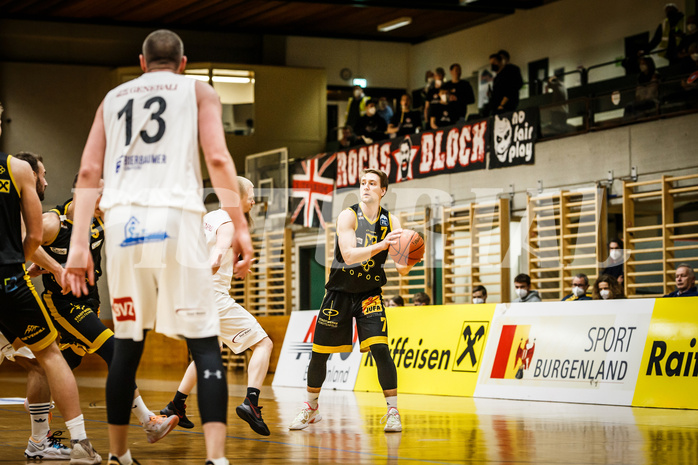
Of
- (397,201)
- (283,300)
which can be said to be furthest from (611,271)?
(283,300)

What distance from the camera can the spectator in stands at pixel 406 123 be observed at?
1791 cm

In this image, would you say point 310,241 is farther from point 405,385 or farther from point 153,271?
point 153,271

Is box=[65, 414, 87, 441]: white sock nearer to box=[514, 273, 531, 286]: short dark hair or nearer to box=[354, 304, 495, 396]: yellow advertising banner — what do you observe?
box=[354, 304, 495, 396]: yellow advertising banner

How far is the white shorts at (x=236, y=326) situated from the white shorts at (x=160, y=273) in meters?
2.76

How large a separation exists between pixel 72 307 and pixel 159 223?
2.25m

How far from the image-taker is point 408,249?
6750 millimetres

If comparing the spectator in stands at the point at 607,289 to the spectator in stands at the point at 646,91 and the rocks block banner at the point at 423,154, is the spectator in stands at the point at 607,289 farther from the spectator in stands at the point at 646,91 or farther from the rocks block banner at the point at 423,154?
the rocks block banner at the point at 423,154

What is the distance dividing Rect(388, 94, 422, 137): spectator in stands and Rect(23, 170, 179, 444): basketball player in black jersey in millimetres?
12322

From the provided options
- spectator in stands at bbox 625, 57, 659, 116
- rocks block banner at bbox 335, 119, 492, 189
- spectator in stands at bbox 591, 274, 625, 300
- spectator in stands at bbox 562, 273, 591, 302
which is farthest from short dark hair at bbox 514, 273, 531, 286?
rocks block banner at bbox 335, 119, 492, 189

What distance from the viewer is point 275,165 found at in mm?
20719

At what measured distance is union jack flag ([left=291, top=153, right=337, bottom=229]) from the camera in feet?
62.2

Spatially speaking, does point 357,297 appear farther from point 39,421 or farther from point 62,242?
point 39,421

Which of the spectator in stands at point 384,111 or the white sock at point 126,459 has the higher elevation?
the spectator in stands at point 384,111

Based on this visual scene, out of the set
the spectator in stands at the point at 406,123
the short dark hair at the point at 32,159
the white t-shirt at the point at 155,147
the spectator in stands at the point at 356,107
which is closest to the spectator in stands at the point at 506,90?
the spectator in stands at the point at 406,123
